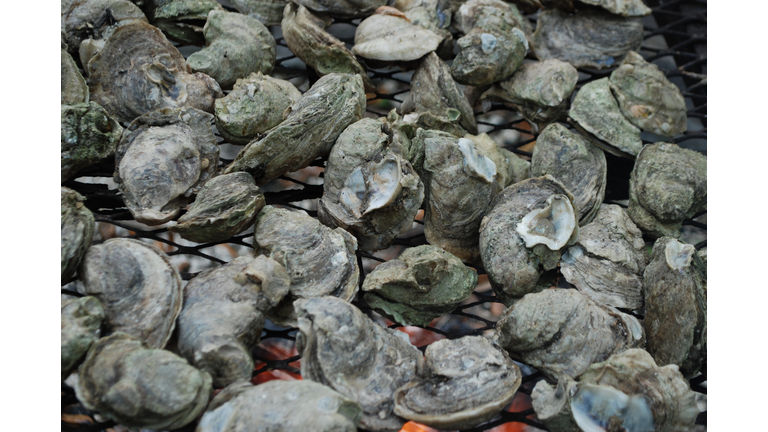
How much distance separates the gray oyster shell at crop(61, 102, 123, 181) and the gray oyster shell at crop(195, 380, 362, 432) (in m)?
0.65

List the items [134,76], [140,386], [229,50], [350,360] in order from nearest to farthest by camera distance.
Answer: [140,386] → [350,360] → [134,76] → [229,50]

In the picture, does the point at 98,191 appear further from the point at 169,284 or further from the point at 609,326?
the point at 609,326

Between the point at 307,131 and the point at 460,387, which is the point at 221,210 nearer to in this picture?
the point at 307,131

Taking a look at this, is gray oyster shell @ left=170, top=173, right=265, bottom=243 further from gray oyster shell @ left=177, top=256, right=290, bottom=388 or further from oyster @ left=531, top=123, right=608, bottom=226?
oyster @ left=531, top=123, right=608, bottom=226

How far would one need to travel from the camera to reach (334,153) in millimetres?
1277

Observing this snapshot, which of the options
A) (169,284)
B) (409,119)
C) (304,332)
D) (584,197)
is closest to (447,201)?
(409,119)

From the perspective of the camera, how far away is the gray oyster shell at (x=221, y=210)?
1.13 m

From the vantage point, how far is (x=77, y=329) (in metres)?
0.91

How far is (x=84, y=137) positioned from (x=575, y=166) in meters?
1.19

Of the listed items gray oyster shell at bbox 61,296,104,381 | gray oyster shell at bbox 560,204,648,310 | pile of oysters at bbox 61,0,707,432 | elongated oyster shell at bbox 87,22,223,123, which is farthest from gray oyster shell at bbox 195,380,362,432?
elongated oyster shell at bbox 87,22,223,123

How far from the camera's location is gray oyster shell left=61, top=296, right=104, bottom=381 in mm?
907

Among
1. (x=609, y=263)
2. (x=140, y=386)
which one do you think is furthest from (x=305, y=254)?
(x=609, y=263)

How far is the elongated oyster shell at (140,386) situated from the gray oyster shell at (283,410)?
0.04 meters

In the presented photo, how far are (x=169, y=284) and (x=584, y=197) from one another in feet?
3.31
